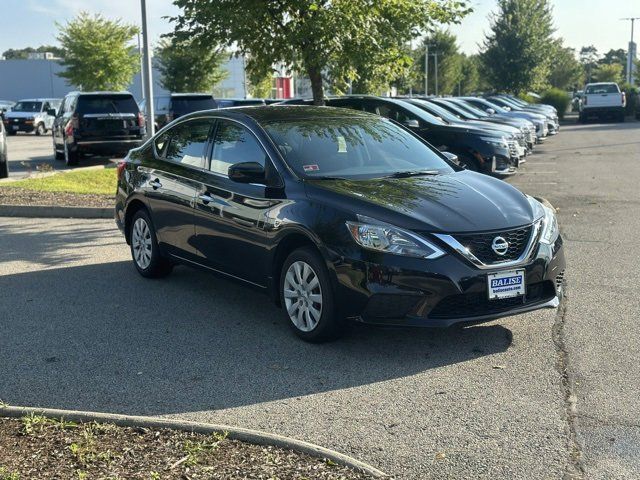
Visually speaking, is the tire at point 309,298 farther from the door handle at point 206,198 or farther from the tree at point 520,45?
the tree at point 520,45

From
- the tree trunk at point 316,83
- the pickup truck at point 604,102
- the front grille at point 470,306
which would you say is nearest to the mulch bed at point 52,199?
the tree trunk at point 316,83

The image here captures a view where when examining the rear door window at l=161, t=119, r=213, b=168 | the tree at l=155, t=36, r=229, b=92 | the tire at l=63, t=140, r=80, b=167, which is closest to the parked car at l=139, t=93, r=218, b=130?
the tire at l=63, t=140, r=80, b=167

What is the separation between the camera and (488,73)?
49.2 m

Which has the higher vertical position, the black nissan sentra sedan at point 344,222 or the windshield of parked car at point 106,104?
the windshield of parked car at point 106,104

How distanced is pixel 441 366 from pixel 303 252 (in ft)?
4.12

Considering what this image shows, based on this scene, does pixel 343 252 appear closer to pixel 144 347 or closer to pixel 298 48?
pixel 144 347

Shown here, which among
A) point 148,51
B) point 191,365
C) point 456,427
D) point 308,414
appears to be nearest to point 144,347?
point 191,365

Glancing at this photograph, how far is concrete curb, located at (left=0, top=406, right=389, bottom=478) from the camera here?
379cm

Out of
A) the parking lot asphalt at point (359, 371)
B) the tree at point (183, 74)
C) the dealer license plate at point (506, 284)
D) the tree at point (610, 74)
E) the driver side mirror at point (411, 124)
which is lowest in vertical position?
the parking lot asphalt at point (359, 371)

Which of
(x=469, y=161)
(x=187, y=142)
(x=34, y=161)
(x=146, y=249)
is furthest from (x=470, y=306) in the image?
(x=34, y=161)

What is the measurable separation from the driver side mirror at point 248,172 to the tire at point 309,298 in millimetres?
723

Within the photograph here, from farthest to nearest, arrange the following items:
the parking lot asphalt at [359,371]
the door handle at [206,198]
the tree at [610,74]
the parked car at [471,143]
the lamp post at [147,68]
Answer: the tree at [610,74]
the lamp post at [147,68]
the parked car at [471,143]
the door handle at [206,198]
the parking lot asphalt at [359,371]

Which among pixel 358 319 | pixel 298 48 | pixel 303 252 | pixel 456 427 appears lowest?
pixel 456 427

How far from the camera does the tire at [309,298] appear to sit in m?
5.57
